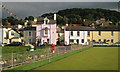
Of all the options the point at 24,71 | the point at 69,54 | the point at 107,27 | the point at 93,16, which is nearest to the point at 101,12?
the point at 93,16

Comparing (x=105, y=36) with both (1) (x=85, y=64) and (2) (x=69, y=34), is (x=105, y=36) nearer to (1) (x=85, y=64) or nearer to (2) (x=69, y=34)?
(2) (x=69, y=34)

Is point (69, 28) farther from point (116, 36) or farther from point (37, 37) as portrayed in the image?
point (116, 36)

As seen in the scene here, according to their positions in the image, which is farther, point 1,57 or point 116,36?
point 116,36

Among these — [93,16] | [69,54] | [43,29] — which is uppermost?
[93,16]

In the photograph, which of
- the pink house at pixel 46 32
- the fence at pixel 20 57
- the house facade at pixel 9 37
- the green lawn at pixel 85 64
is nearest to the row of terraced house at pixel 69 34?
the pink house at pixel 46 32

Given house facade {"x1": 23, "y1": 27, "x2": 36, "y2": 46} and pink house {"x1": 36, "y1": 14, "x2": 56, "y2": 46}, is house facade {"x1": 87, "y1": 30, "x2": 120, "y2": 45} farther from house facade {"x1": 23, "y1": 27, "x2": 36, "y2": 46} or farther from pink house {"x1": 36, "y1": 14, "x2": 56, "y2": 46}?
house facade {"x1": 23, "y1": 27, "x2": 36, "y2": 46}

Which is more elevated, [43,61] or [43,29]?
[43,29]

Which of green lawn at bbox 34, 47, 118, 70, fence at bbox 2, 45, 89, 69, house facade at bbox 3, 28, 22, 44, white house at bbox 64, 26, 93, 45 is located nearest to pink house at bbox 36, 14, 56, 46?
white house at bbox 64, 26, 93, 45

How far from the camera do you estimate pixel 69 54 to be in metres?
25.0

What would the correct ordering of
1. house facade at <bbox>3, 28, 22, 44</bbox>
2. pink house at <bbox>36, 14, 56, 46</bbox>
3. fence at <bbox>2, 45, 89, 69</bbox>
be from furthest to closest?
house facade at <bbox>3, 28, 22, 44</bbox>, pink house at <bbox>36, 14, 56, 46</bbox>, fence at <bbox>2, 45, 89, 69</bbox>

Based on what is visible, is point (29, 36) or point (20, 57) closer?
point (20, 57)

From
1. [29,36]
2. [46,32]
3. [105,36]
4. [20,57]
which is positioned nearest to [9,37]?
[29,36]

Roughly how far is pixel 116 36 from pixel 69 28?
12.8m

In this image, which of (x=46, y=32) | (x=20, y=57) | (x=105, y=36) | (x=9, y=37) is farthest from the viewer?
(x=9, y=37)
